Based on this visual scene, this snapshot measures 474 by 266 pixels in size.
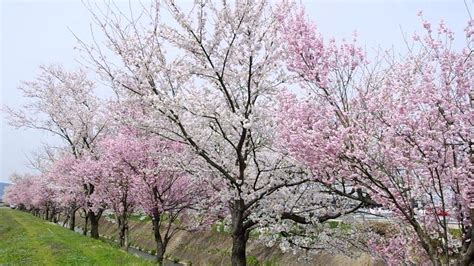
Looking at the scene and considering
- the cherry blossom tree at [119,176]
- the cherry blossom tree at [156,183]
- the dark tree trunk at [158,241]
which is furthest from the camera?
the cherry blossom tree at [119,176]

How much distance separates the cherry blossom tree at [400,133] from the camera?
20.5 feet

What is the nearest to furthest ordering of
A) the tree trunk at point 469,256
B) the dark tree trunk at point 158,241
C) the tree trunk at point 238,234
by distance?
the tree trunk at point 469,256 < the tree trunk at point 238,234 < the dark tree trunk at point 158,241

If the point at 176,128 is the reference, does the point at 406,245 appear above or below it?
below

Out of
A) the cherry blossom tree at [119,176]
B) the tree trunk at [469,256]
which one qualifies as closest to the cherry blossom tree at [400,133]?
the tree trunk at [469,256]

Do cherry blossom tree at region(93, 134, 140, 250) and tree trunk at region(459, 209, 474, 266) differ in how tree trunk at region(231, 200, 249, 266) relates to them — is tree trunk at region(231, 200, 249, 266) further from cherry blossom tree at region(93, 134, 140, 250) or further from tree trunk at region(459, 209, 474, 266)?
cherry blossom tree at region(93, 134, 140, 250)

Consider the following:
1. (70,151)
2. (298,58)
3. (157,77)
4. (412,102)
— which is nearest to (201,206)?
(157,77)

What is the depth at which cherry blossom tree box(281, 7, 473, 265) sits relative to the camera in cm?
626

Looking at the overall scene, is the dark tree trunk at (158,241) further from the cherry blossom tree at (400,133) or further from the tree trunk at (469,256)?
the tree trunk at (469,256)

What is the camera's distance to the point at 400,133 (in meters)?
6.73

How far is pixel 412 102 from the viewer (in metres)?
6.62

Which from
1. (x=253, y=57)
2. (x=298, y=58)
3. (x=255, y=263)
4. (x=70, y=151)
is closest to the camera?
(x=298, y=58)

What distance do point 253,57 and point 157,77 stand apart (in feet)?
7.61

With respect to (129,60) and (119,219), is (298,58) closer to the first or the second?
(129,60)

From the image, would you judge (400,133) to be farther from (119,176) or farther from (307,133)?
(119,176)
